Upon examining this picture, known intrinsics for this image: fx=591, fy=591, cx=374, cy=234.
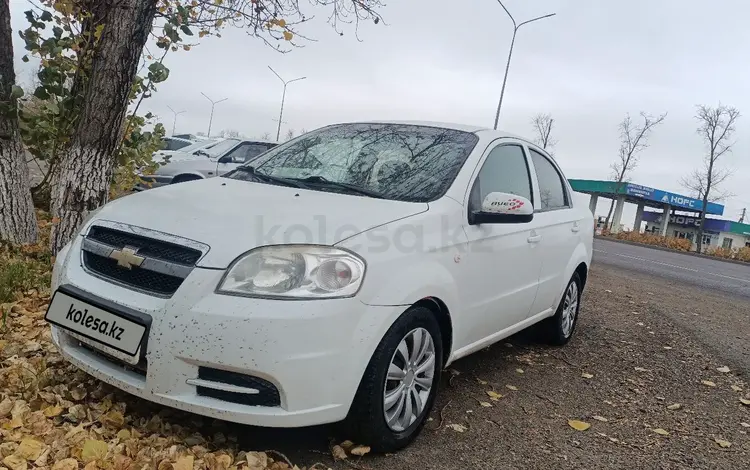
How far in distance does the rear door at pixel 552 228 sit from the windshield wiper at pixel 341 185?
1419 millimetres

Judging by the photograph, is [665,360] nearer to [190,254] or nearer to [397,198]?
[397,198]

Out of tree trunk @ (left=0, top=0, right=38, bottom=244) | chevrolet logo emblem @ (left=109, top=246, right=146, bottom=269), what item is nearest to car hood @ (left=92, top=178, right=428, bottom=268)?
chevrolet logo emblem @ (left=109, top=246, right=146, bottom=269)

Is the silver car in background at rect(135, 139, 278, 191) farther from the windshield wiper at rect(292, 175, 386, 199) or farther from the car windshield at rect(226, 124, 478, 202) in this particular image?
the windshield wiper at rect(292, 175, 386, 199)

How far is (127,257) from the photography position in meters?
2.43

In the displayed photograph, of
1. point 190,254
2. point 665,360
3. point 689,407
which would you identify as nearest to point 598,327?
point 665,360

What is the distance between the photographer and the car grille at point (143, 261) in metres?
2.31

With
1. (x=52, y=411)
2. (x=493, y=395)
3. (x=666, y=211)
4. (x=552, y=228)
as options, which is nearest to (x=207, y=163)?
(x=552, y=228)

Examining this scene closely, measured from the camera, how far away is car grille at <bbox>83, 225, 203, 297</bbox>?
2314 millimetres

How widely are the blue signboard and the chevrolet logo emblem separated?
44.1 meters

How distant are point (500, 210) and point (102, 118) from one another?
→ 344cm

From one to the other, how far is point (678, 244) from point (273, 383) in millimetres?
32840

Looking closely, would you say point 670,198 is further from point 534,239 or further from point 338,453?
point 338,453

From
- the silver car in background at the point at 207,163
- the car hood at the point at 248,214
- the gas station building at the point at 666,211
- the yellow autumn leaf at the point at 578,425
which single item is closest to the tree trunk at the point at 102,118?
the car hood at the point at 248,214

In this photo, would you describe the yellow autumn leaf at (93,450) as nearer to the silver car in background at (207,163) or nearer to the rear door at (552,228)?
the rear door at (552,228)
